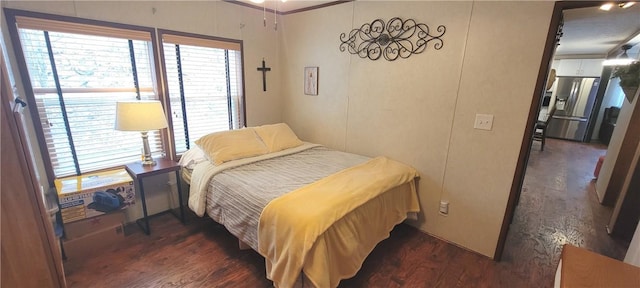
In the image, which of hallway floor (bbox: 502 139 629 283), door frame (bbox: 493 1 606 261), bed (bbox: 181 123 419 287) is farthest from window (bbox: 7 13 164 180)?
hallway floor (bbox: 502 139 629 283)

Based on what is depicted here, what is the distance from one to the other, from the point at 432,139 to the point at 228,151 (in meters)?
1.92

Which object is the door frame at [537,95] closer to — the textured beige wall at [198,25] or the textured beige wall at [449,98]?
the textured beige wall at [449,98]

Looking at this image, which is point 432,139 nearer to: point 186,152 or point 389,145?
point 389,145

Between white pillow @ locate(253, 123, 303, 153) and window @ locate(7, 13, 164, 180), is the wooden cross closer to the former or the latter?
white pillow @ locate(253, 123, 303, 153)

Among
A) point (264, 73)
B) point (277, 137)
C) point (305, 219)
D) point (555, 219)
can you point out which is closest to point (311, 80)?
point (264, 73)

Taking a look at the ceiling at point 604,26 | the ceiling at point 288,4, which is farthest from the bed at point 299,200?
the ceiling at point 604,26

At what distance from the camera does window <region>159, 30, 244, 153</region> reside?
101 inches

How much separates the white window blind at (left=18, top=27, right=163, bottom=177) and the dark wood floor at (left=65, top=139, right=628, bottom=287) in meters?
0.80

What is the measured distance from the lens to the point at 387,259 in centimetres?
209

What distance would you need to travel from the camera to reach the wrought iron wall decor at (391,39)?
2205 mm

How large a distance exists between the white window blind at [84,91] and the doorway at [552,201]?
3250mm

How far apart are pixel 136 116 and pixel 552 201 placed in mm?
4725

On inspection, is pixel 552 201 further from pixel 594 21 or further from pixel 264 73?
pixel 264 73

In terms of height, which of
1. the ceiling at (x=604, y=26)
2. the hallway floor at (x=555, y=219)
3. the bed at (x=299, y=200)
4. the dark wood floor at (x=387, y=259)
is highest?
the ceiling at (x=604, y=26)
